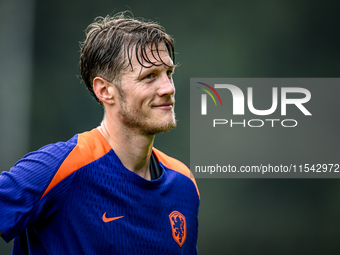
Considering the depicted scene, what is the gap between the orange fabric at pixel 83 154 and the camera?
138cm

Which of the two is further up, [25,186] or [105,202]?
[25,186]

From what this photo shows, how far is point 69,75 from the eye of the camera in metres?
4.18

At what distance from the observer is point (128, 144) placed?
5.55 ft

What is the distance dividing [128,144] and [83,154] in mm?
260

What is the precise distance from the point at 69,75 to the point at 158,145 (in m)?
1.46

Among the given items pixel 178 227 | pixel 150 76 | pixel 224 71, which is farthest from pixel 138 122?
pixel 224 71

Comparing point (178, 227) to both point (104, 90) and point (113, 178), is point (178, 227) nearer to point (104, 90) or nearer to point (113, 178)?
point (113, 178)

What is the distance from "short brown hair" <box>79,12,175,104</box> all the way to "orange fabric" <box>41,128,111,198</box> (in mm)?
316

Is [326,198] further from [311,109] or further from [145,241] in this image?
[145,241]

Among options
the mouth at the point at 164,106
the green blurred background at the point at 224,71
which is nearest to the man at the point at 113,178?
the mouth at the point at 164,106

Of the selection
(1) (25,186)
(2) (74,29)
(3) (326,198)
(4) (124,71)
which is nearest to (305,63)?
(3) (326,198)

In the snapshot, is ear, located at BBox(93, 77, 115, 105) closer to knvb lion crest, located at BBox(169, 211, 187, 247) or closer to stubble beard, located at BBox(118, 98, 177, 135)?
stubble beard, located at BBox(118, 98, 177, 135)

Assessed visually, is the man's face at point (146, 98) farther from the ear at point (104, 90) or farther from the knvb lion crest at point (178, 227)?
the knvb lion crest at point (178, 227)

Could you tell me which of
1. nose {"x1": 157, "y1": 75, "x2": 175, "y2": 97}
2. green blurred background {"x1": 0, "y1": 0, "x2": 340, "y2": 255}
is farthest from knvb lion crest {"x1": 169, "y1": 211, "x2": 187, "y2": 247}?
green blurred background {"x1": 0, "y1": 0, "x2": 340, "y2": 255}
